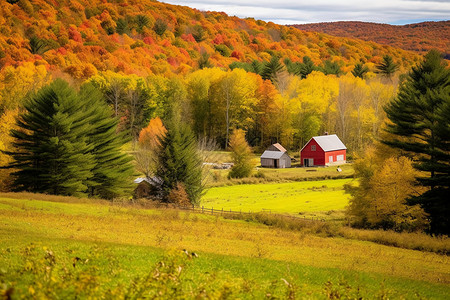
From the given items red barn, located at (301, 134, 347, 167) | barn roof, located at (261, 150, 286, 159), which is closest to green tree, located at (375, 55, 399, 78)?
red barn, located at (301, 134, 347, 167)

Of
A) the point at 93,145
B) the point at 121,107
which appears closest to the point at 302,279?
the point at 93,145

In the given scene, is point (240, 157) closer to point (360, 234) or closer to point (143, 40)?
point (360, 234)

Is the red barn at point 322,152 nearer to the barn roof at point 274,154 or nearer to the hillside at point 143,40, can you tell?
the barn roof at point 274,154

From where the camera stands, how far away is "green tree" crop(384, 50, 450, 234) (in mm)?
33062

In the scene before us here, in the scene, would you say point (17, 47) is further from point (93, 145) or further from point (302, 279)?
point (302, 279)

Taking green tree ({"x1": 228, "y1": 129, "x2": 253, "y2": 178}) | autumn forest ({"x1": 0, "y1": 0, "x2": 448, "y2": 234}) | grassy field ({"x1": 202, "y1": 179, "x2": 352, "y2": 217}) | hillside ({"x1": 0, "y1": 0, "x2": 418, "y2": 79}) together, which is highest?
hillside ({"x1": 0, "y1": 0, "x2": 418, "y2": 79})

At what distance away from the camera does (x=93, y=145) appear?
150 ft

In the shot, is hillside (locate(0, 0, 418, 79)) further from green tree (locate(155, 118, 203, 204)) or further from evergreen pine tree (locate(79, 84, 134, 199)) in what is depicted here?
green tree (locate(155, 118, 203, 204))

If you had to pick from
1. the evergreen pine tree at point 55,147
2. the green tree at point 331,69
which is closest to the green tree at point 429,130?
the evergreen pine tree at point 55,147

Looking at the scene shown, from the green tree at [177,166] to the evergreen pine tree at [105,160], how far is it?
5064mm

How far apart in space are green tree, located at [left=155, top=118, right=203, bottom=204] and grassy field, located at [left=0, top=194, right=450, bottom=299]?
378 inches

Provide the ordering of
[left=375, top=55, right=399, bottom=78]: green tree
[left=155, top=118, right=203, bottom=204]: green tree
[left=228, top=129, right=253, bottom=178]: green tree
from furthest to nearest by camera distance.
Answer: [left=375, top=55, right=399, bottom=78]: green tree
[left=228, top=129, right=253, bottom=178]: green tree
[left=155, top=118, right=203, bottom=204]: green tree

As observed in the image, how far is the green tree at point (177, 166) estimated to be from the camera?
43.7 m

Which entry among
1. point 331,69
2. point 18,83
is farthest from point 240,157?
point 331,69
